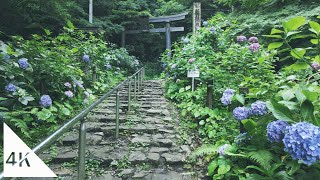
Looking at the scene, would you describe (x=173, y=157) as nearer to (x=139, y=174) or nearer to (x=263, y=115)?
(x=139, y=174)

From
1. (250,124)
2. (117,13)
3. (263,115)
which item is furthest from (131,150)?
(117,13)

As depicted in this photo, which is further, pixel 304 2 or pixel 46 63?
pixel 304 2

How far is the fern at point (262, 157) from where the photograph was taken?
5.87ft

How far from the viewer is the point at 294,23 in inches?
61.5

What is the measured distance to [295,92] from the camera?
164cm

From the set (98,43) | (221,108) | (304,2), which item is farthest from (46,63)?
(304,2)

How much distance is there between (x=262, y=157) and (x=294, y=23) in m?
0.98

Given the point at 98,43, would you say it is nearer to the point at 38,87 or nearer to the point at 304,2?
the point at 38,87

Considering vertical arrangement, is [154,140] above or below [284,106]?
below

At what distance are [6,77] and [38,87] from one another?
2.05 ft

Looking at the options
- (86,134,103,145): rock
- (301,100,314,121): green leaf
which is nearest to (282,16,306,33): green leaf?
(301,100,314,121): green leaf

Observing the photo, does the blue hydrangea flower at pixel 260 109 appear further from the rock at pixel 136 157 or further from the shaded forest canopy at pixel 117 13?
the shaded forest canopy at pixel 117 13

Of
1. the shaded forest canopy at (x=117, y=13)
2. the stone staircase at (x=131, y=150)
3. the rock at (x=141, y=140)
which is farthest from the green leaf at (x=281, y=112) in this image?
the shaded forest canopy at (x=117, y=13)

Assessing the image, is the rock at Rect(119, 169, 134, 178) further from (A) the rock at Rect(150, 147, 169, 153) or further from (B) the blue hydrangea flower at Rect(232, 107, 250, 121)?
(B) the blue hydrangea flower at Rect(232, 107, 250, 121)
